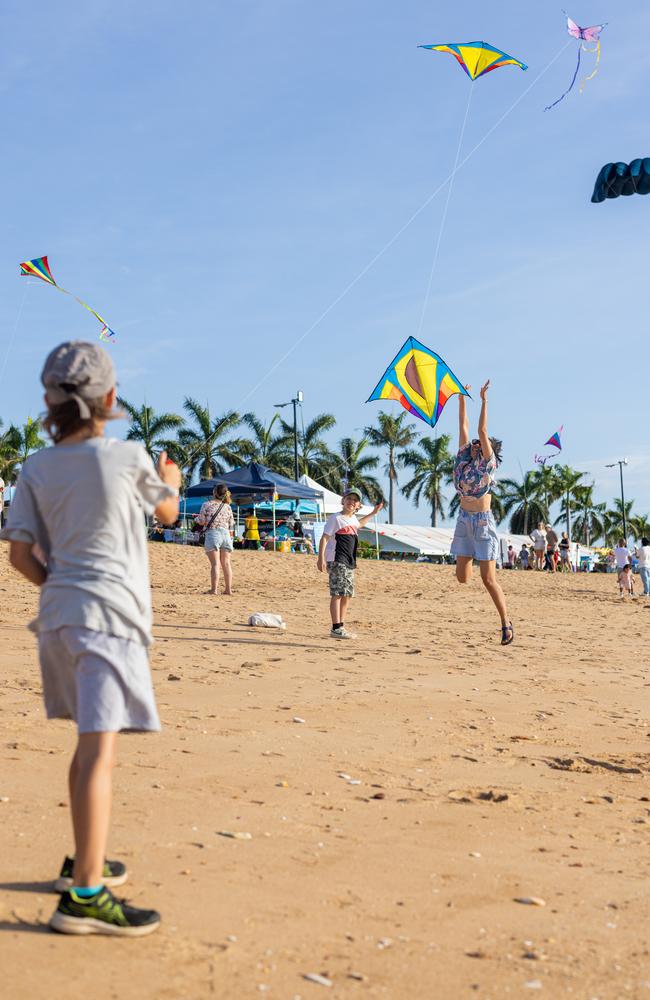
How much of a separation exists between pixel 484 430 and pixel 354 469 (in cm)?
5768

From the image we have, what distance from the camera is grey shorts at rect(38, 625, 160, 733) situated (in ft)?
8.35

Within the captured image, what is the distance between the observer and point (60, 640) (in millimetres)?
2594

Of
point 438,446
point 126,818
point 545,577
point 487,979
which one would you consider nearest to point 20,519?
point 126,818

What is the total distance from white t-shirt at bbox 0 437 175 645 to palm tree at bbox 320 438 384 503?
61208mm

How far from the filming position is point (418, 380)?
16.0 m

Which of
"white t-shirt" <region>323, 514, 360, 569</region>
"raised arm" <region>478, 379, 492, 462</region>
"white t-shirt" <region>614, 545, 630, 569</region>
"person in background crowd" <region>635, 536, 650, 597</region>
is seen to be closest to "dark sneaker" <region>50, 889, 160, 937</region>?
"raised arm" <region>478, 379, 492, 462</region>

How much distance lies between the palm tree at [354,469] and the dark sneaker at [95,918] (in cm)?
6146

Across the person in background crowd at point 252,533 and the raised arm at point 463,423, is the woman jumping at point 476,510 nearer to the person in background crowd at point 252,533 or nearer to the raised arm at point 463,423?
the raised arm at point 463,423

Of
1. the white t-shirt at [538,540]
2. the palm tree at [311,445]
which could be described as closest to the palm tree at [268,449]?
the palm tree at [311,445]

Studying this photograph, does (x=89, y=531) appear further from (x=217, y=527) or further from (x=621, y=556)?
(x=621, y=556)

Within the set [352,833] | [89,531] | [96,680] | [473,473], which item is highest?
[473,473]

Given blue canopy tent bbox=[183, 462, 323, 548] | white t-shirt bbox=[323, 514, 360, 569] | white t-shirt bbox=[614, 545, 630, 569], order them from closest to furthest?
white t-shirt bbox=[323, 514, 360, 569]
white t-shirt bbox=[614, 545, 630, 569]
blue canopy tent bbox=[183, 462, 323, 548]

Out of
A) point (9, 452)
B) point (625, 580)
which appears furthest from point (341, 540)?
point (9, 452)

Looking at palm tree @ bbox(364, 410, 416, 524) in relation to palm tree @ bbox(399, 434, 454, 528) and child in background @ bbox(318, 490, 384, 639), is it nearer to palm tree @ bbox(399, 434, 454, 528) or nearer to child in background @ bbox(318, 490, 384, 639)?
palm tree @ bbox(399, 434, 454, 528)
